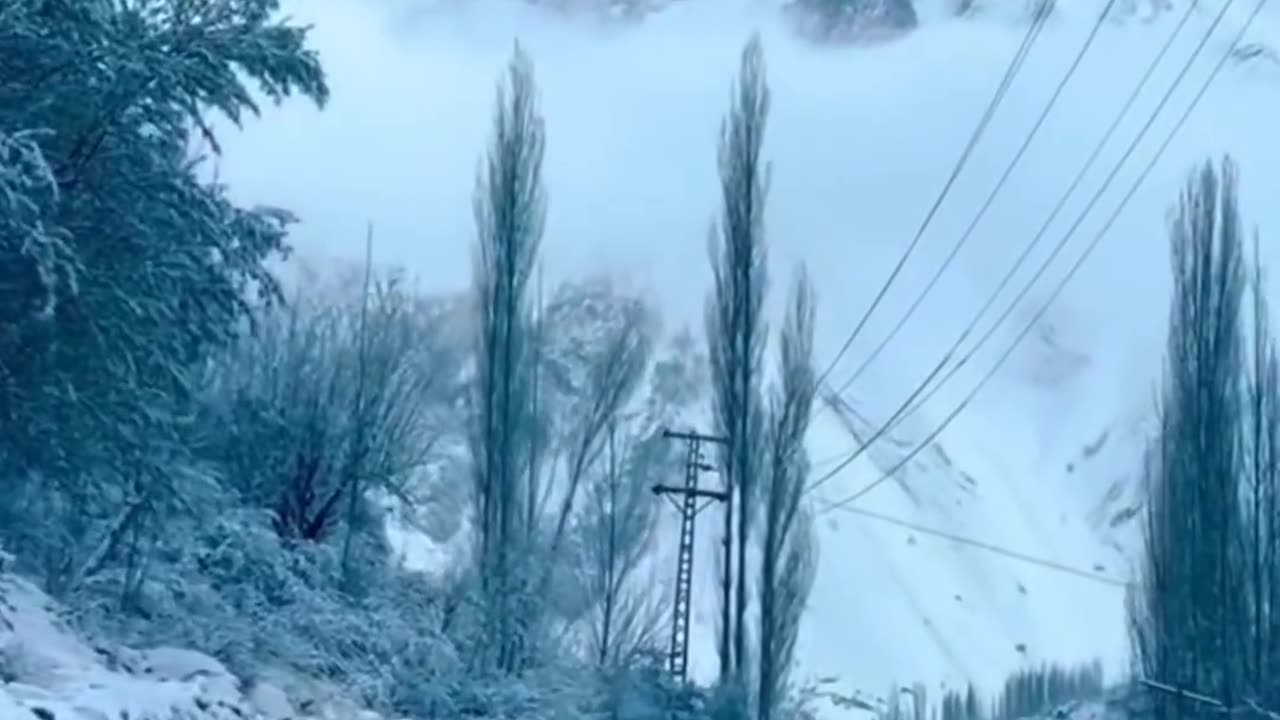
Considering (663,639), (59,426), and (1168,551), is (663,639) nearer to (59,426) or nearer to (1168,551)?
(1168,551)

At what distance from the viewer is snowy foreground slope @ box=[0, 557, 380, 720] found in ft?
37.8

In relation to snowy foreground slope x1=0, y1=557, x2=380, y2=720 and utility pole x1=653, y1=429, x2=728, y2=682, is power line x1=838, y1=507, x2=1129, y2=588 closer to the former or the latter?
utility pole x1=653, y1=429, x2=728, y2=682

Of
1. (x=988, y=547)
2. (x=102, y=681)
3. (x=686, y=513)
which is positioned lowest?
(x=102, y=681)

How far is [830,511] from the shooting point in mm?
110062

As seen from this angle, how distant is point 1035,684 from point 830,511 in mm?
34866

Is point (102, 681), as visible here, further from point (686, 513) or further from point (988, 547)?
point (988, 547)

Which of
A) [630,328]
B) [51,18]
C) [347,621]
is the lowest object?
[347,621]

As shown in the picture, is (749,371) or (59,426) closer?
(59,426)

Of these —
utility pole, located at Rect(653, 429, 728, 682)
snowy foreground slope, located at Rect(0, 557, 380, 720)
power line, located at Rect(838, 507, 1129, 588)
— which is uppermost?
power line, located at Rect(838, 507, 1129, 588)

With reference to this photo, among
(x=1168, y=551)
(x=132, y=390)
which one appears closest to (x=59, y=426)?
(x=132, y=390)

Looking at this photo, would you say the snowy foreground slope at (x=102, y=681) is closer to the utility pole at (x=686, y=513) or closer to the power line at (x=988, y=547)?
the utility pole at (x=686, y=513)

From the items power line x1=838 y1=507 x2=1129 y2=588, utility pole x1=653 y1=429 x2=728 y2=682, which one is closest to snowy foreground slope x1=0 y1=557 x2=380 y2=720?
utility pole x1=653 y1=429 x2=728 y2=682

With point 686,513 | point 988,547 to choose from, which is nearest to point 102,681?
point 686,513

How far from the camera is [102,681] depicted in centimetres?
1248
